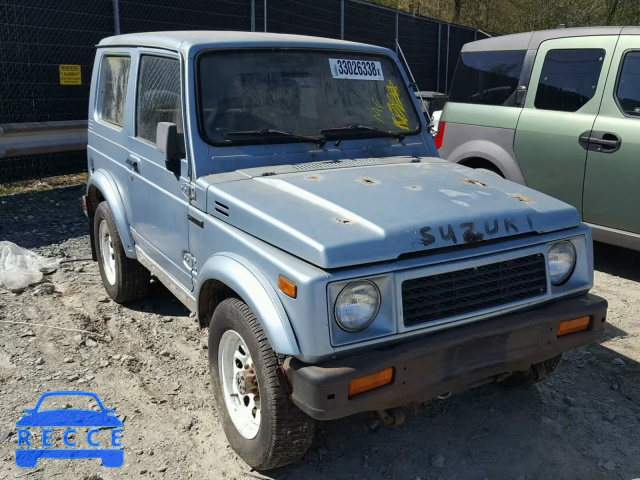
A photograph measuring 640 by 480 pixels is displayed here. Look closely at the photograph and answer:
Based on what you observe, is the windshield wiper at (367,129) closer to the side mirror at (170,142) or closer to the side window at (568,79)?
the side mirror at (170,142)

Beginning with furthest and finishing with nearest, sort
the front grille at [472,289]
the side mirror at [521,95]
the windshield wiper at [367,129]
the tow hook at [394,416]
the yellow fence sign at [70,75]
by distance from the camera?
the yellow fence sign at [70,75]
the side mirror at [521,95]
the windshield wiper at [367,129]
the tow hook at [394,416]
the front grille at [472,289]

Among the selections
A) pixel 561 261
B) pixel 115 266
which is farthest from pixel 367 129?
pixel 115 266

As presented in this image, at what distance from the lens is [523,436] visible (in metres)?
3.39

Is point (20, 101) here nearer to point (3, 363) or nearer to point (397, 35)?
point (3, 363)

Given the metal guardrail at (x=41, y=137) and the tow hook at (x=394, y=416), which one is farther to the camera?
the metal guardrail at (x=41, y=137)

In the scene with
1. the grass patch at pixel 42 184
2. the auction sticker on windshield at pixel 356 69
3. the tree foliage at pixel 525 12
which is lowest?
the grass patch at pixel 42 184

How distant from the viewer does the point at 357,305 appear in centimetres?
258

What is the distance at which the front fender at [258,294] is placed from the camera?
101 inches

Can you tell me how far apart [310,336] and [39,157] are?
25.4 ft

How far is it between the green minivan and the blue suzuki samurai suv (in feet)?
6.93

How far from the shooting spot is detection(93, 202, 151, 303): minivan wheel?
4.80 m

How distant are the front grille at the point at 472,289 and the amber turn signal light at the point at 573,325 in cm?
19

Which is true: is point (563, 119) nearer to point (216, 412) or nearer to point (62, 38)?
point (216, 412)

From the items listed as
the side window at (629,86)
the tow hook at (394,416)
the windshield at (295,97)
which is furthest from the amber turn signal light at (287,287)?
the side window at (629,86)
